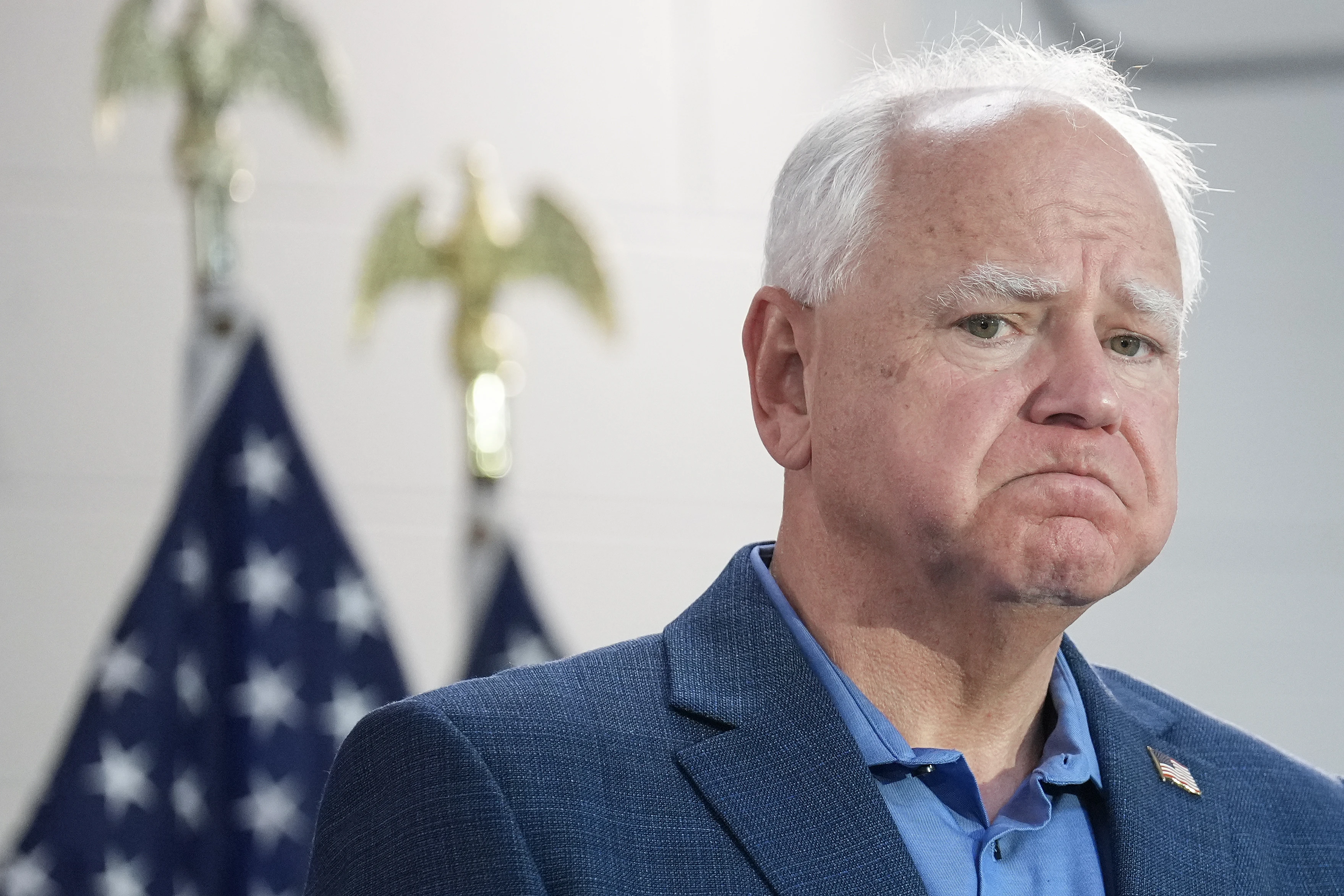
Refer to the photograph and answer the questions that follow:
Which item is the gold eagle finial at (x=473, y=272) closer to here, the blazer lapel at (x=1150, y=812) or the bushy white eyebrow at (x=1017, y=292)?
the blazer lapel at (x=1150, y=812)

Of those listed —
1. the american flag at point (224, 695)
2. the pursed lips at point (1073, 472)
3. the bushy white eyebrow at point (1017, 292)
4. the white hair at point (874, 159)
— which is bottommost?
the american flag at point (224, 695)

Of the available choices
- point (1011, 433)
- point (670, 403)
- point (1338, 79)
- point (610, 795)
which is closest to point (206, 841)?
point (670, 403)

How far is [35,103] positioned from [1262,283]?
130 inches

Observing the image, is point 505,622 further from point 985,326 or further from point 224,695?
point 985,326

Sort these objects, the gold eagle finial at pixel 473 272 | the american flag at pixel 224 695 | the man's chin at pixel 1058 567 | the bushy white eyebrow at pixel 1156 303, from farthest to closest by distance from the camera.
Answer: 1. the gold eagle finial at pixel 473 272
2. the american flag at pixel 224 695
3. the bushy white eyebrow at pixel 1156 303
4. the man's chin at pixel 1058 567

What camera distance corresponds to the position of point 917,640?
165cm

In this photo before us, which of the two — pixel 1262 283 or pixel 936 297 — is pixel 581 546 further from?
pixel 936 297

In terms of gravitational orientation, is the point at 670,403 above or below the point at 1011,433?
below

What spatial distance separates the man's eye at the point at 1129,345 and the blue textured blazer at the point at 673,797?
40 cm

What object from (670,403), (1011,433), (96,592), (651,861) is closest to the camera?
(651,861)

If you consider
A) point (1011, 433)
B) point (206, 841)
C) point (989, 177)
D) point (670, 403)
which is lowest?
point (206, 841)

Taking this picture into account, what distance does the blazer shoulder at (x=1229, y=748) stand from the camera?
1830 millimetres

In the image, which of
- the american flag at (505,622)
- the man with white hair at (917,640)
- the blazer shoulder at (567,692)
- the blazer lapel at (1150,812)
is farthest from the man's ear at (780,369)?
the american flag at (505,622)

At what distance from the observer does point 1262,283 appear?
4680mm
